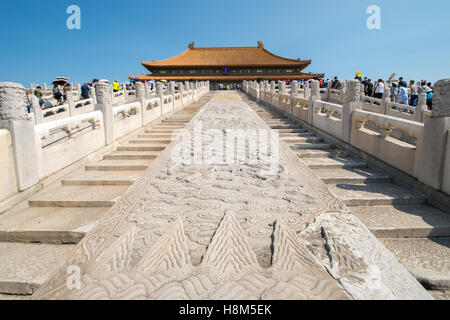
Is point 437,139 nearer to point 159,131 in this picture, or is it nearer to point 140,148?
point 140,148

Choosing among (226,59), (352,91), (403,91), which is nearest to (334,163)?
(352,91)

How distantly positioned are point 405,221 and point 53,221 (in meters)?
3.66

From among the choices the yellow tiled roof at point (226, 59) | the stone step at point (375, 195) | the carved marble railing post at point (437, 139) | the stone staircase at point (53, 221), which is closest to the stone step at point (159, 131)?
the stone staircase at point (53, 221)

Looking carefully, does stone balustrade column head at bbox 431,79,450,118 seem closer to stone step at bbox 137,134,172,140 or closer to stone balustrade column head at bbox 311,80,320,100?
stone balustrade column head at bbox 311,80,320,100

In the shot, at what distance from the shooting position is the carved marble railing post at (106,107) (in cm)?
574

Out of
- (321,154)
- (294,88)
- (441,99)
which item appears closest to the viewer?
(441,99)

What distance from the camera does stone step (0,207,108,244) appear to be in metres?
2.85

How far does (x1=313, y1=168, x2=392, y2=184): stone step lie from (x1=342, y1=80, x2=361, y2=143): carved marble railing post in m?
1.14

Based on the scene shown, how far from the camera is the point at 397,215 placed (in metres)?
3.22

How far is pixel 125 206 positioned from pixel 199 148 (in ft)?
7.88

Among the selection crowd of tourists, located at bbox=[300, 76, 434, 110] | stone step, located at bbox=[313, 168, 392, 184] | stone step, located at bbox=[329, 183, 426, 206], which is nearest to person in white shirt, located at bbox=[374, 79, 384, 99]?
crowd of tourists, located at bbox=[300, 76, 434, 110]

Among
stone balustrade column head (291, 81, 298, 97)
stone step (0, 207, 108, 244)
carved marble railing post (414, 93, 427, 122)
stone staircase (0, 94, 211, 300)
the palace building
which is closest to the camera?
stone staircase (0, 94, 211, 300)

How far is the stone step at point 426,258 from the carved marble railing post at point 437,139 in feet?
2.76
